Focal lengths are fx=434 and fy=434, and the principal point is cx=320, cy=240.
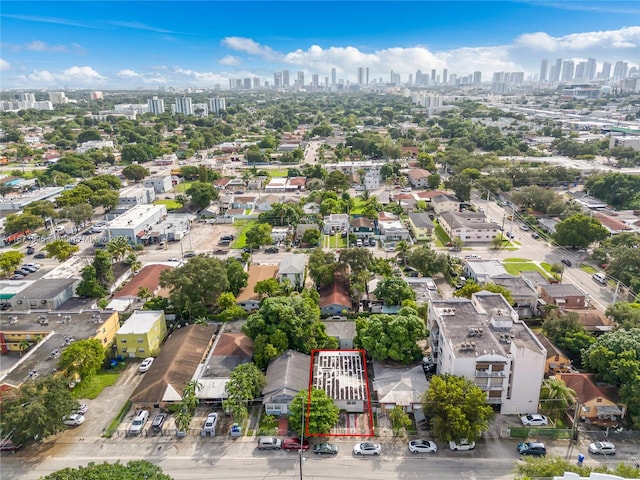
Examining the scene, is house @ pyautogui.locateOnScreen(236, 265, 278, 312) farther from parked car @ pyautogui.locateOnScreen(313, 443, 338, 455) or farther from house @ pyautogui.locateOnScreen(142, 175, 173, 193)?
house @ pyautogui.locateOnScreen(142, 175, 173, 193)

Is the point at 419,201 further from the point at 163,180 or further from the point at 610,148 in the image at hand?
the point at 610,148

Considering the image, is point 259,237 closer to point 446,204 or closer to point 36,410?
point 446,204

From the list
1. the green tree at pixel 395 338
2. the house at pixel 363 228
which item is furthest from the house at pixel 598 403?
the house at pixel 363 228

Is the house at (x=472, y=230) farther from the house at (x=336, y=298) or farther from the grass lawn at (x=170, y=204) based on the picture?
the grass lawn at (x=170, y=204)

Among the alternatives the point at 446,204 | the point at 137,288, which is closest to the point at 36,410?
the point at 137,288

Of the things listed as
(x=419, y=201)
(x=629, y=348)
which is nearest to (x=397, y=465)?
(x=629, y=348)

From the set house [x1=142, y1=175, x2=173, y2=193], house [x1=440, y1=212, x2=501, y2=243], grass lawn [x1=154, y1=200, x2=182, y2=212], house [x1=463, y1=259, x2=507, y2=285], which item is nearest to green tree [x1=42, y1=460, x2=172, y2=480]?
house [x1=463, y1=259, x2=507, y2=285]
